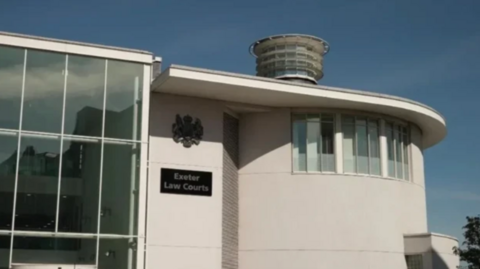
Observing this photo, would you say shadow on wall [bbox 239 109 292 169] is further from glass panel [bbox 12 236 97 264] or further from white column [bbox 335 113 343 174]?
glass panel [bbox 12 236 97 264]

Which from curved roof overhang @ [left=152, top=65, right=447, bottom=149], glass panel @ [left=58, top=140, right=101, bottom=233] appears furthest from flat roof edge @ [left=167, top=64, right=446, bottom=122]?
glass panel @ [left=58, top=140, right=101, bottom=233]

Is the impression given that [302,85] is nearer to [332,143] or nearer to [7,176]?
[332,143]

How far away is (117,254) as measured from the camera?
20391 mm

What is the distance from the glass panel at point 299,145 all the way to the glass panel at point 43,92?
8.80 metres

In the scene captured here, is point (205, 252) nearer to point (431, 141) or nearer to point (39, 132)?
point (39, 132)

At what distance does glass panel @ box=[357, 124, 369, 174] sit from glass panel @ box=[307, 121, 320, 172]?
1593 millimetres

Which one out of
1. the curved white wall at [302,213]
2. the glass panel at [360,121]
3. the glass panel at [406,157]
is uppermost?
the glass panel at [360,121]

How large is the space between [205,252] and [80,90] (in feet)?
22.0

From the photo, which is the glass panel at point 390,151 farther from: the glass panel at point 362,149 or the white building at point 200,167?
the glass panel at point 362,149

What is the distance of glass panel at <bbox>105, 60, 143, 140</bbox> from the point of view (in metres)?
21.3

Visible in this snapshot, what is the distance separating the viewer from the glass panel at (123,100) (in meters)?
21.3

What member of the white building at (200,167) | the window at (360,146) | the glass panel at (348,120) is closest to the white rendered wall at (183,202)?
the white building at (200,167)

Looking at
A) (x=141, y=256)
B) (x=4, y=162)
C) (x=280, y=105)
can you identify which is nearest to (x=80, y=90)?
(x=4, y=162)

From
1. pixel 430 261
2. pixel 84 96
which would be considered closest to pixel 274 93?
pixel 84 96
